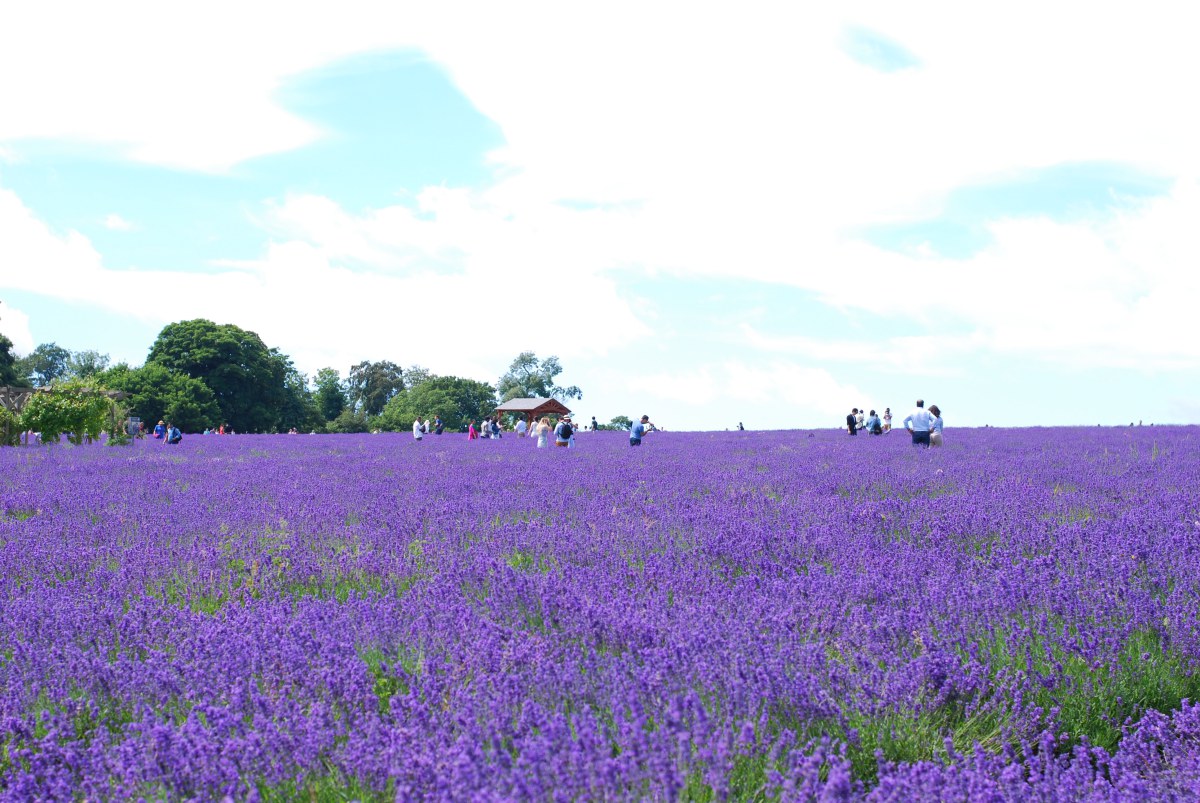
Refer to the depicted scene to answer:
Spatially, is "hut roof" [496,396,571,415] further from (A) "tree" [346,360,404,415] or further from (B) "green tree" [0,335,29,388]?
(B) "green tree" [0,335,29,388]

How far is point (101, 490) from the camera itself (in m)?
8.33

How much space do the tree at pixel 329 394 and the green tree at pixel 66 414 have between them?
48519 millimetres

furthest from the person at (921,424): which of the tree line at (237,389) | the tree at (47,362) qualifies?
the tree at (47,362)

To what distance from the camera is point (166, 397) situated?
43531 mm

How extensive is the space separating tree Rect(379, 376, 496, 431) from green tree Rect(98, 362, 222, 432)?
45.3ft

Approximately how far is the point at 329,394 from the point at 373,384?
8119 mm

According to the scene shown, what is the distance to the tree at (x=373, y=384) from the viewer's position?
3115 inches

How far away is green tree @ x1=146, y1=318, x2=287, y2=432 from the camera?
48219 mm

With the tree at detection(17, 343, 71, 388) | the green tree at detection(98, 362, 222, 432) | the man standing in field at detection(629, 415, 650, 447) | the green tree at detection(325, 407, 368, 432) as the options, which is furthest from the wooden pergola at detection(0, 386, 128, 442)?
the tree at detection(17, 343, 71, 388)

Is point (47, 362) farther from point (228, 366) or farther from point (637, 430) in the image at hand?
point (637, 430)

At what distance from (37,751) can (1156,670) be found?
3.15 m

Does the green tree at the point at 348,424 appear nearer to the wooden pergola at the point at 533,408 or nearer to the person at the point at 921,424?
the wooden pergola at the point at 533,408

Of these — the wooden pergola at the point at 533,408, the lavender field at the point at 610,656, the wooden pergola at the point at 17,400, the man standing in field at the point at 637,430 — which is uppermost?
the wooden pergola at the point at 533,408

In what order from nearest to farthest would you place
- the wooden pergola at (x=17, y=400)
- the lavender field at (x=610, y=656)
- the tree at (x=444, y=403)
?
the lavender field at (x=610, y=656) < the wooden pergola at (x=17, y=400) < the tree at (x=444, y=403)
